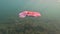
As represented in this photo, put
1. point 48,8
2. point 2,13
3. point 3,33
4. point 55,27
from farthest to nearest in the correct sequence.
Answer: point 48,8 → point 2,13 → point 55,27 → point 3,33

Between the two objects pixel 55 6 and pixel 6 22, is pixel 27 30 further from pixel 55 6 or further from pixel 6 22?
pixel 55 6

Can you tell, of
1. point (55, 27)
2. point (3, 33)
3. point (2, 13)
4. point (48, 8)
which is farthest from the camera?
point (48, 8)

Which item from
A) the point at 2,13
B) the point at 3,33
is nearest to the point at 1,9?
the point at 2,13

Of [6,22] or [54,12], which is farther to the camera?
[54,12]

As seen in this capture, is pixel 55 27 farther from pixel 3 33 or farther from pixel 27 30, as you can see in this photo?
pixel 3 33

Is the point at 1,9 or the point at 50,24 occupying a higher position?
the point at 1,9

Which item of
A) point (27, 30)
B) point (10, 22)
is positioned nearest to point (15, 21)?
point (10, 22)
